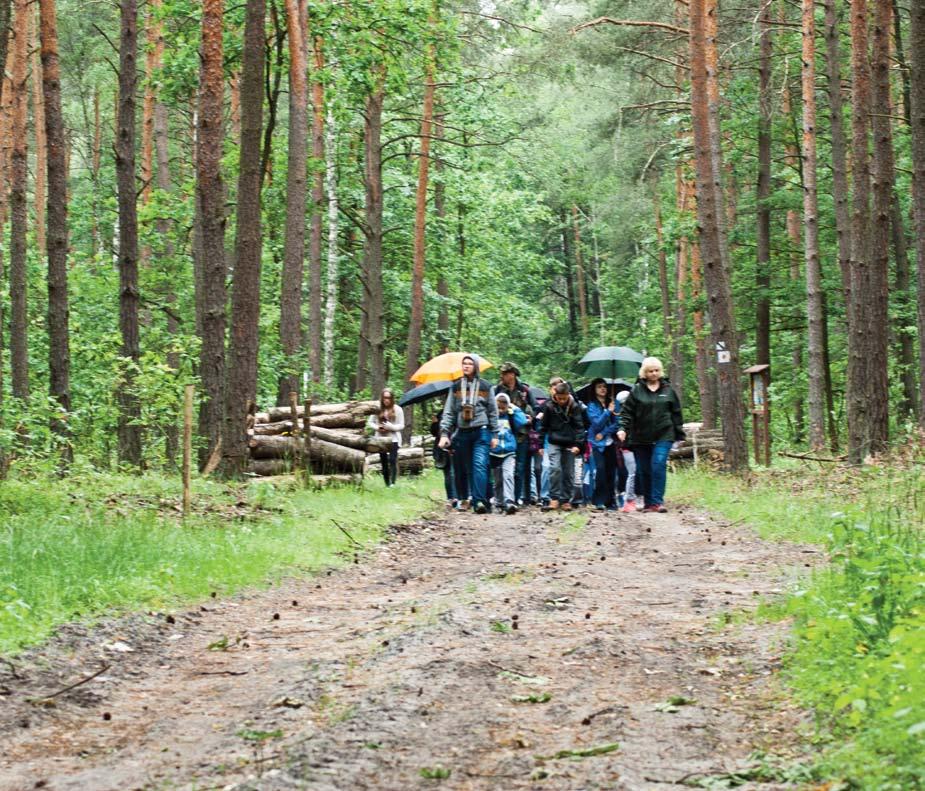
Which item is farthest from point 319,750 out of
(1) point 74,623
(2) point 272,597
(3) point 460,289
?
(3) point 460,289

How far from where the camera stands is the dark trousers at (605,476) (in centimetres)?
1800

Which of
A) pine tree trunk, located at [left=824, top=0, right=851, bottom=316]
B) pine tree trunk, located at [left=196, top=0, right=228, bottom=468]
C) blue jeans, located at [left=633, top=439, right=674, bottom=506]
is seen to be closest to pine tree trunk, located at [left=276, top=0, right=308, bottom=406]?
pine tree trunk, located at [left=196, top=0, right=228, bottom=468]

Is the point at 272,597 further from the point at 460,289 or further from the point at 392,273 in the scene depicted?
the point at 460,289

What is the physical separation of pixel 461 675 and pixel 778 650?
176 centimetres

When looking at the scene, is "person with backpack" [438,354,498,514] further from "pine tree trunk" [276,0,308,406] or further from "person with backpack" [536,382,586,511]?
"pine tree trunk" [276,0,308,406]

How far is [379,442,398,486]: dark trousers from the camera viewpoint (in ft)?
66.3

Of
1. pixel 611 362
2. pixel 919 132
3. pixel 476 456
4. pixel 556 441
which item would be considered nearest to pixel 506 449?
pixel 476 456

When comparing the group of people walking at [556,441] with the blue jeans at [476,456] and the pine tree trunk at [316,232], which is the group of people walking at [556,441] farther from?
the pine tree trunk at [316,232]

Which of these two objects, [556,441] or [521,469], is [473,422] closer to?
[556,441]

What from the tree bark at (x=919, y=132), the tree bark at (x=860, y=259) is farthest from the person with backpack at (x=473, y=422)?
the tree bark at (x=919, y=132)

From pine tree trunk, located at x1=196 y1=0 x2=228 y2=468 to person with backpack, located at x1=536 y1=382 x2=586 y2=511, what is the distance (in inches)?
184

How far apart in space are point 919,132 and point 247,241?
9.34 meters

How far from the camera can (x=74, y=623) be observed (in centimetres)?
770

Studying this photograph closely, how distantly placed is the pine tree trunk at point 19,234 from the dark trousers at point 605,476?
1041cm
